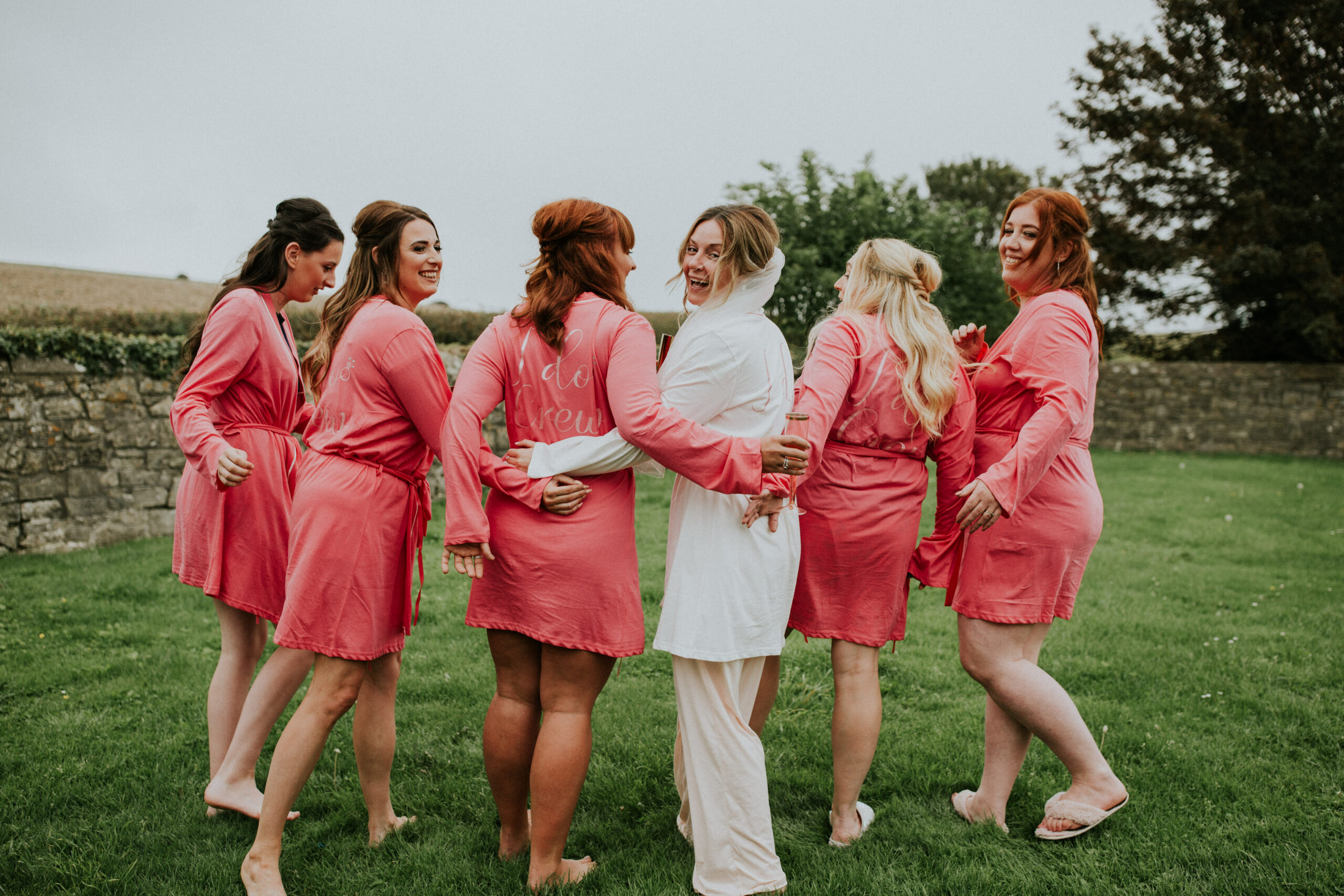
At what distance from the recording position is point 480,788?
3.61 metres

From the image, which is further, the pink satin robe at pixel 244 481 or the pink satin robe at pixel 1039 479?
the pink satin robe at pixel 244 481

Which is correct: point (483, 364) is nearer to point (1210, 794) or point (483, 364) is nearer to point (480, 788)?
point (480, 788)

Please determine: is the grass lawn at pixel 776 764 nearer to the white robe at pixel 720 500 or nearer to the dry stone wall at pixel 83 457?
the white robe at pixel 720 500

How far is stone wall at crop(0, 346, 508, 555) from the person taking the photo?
8000 mm

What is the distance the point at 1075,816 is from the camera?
3100 millimetres

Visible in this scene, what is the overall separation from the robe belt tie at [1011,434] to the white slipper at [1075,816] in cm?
126

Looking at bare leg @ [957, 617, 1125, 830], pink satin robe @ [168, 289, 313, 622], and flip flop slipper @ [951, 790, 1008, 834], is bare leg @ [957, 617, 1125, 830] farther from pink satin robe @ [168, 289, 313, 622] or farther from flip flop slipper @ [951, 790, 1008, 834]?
pink satin robe @ [168, 289, 313, 622]

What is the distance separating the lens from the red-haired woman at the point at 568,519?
102 inches

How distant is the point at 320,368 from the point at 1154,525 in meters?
9.59

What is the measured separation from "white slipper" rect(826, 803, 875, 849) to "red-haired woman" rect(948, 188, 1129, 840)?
0.61 metres

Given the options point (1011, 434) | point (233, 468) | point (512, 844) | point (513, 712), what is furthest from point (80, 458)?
point (1011, 434)

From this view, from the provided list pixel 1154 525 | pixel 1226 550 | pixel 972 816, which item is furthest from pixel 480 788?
pixel 1154 525

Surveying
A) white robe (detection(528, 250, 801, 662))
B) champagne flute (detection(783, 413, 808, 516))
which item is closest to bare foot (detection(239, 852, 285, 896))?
white robe (detection(528, 250, 801, 662))

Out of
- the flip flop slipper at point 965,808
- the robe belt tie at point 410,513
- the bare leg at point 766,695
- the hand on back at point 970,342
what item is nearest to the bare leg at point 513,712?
the robe belt tie at point 410,513
